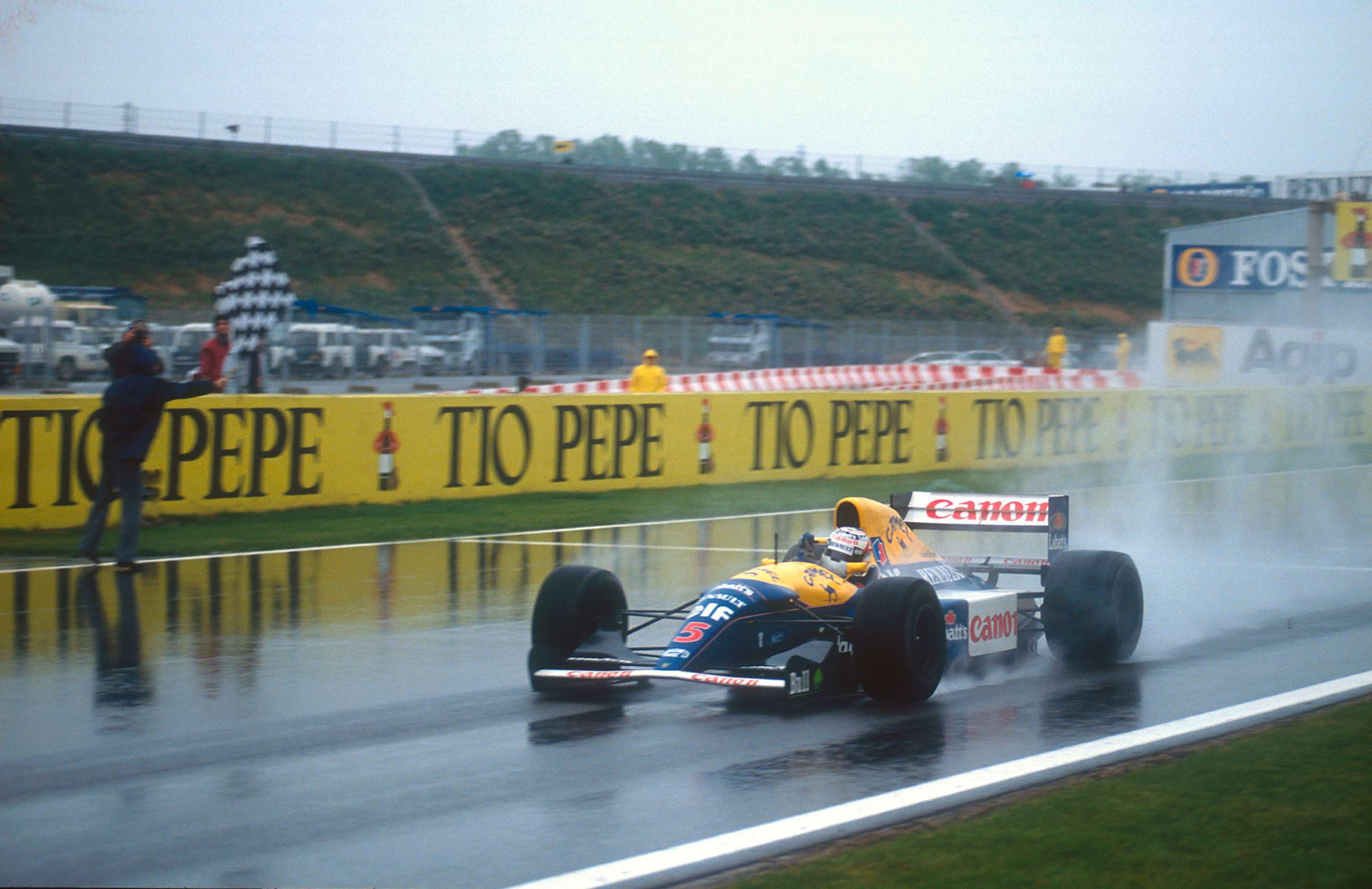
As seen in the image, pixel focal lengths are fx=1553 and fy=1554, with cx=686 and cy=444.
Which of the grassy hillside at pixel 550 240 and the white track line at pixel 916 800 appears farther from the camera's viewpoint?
the grassy hillside at pixel 550 240

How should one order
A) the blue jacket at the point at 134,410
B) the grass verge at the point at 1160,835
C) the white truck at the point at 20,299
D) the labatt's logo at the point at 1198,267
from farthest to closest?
the labatt's logo at the point at 1198,267 → the white truck at the point at 20,299 → the blue jacket at the point at 134,410 → the grass verge at the point at 1160,835

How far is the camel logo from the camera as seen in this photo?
41219 mm

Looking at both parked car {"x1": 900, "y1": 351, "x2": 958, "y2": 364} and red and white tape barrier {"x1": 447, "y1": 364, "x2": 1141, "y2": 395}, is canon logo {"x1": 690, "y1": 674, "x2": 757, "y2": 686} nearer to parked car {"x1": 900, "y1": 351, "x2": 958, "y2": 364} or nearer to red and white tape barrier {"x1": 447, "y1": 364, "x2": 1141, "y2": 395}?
red and white tape barrier {"x1": 447, "y1": 364, "x2": 1141, "y2": 395}

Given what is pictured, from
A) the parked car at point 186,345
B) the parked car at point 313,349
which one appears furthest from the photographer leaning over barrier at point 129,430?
the parked car at point 186,345

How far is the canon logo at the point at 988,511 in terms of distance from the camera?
34.6 feet

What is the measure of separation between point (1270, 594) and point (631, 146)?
12492 centimetres

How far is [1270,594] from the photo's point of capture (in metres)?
12.6

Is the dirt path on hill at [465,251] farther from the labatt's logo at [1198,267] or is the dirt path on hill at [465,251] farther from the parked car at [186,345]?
the labatt's logo at [1198,267]

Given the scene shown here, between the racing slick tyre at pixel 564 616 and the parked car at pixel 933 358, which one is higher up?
the parked car at pixel 933 358

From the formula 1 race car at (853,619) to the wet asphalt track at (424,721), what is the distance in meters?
0.19

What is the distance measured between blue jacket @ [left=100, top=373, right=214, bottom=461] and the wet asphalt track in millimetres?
1060

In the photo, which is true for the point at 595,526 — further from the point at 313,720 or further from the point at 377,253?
the point at 377,253

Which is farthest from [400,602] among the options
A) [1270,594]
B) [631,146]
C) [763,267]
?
[631,146]

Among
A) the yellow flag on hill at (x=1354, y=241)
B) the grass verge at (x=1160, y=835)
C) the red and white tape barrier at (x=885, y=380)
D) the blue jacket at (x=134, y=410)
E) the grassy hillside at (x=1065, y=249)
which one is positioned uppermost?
the grassy hillside at (x=1065, y=249)
